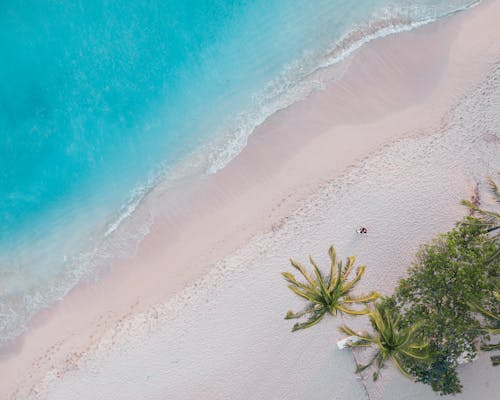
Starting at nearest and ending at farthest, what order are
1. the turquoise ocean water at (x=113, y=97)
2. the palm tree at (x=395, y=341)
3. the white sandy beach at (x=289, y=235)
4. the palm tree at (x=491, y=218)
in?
the palm tree at (x=395, y=341) < the palm tree at (x=491, y=218) < the white sandy beach at (x=289, y=235) < the turquoise ocean water at (x=113, y=97)

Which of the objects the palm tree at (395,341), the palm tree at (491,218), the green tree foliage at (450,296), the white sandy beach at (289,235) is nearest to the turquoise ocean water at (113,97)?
the white sandy beach at (289,235)

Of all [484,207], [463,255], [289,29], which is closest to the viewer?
[463,255]

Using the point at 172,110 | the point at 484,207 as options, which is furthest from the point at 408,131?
the point at 172,110

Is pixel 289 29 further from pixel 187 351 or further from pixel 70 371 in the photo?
pixel 70 371

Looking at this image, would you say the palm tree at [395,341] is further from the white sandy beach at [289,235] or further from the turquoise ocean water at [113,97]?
the turquoise ocean water at [113,97]

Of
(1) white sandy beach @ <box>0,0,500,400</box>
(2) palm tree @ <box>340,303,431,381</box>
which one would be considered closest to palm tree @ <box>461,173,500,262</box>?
(1) white sandy beach @ <box>0,0,500,400</box>

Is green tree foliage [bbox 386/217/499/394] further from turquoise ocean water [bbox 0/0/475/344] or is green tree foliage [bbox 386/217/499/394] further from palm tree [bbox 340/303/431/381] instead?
turquoise ocean water [bbox 0/0/475/344]
